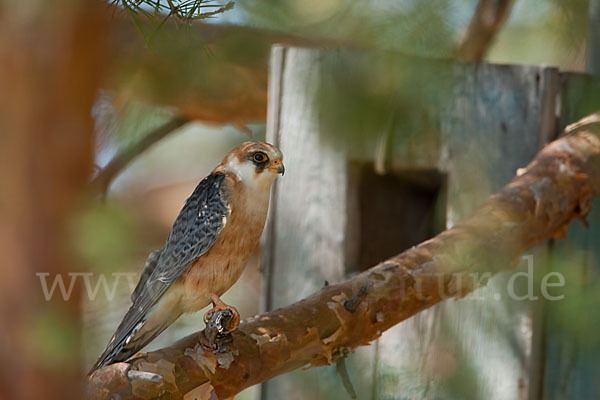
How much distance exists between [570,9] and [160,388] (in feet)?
9.11

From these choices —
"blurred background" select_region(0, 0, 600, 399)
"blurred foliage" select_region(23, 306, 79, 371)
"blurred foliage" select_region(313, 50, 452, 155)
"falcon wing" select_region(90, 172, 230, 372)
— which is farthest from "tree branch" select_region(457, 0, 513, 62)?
"blurred foliage" select_region(23, 306, 79, 371)

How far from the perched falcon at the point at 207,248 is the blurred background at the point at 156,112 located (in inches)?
4.4

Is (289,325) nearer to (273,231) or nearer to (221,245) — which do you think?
(221,245)

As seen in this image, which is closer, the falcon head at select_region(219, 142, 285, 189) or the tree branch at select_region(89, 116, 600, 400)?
the tree branch at select_region(89, 116, 600, 400)

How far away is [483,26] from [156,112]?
1.79 m

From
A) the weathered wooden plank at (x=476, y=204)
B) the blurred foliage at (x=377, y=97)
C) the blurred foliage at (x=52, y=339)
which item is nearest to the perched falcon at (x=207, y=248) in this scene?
the blurred foliage at (x=377, y=97)

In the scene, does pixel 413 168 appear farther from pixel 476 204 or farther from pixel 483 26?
pixel 483 26

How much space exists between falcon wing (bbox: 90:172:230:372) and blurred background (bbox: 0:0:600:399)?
8 cm

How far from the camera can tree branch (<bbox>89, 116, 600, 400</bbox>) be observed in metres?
2.10

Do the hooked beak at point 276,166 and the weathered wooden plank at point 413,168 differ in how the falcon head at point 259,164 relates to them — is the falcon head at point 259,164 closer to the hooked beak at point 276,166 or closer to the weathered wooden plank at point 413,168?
the hooked beak at point 276,166

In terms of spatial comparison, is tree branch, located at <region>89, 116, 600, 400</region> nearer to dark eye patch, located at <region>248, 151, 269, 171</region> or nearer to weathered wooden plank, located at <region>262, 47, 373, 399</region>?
dark eye patch, located at <region>248, 151, 269, 171</region>

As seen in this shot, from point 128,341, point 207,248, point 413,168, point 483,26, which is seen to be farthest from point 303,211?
point 483,26

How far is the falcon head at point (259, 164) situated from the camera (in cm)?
262

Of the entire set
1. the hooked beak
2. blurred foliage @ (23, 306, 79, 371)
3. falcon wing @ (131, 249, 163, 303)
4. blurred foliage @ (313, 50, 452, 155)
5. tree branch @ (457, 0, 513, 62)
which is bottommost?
blurred foliage @ (23, 306, 79, 371)
